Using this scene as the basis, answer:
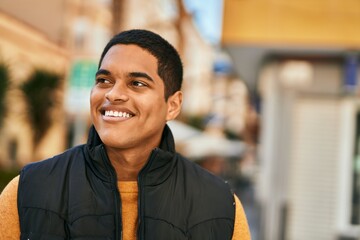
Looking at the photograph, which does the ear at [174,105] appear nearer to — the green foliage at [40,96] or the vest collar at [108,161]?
the vest collar at [108,161]

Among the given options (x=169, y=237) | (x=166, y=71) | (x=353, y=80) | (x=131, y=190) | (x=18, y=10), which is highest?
(x=353, y=80)

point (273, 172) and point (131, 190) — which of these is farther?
point (273, 172)

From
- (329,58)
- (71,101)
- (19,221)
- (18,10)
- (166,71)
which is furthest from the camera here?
(329,58)

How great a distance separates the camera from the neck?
6.31 ft

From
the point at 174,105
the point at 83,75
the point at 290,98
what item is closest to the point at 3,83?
the point at 83,75

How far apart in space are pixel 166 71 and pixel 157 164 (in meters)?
0.30

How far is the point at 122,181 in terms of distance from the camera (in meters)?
1.94

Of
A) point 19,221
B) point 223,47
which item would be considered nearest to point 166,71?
point 19,221

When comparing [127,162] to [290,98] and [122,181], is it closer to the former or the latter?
[122,181]

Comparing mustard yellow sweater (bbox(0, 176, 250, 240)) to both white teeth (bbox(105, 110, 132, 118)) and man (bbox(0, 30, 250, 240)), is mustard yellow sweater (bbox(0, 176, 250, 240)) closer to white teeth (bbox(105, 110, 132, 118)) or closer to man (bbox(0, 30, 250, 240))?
man (bbox(0, 30, 250, 240))

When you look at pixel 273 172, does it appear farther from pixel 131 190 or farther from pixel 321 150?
pixel 131 190

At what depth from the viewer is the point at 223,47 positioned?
29.6 ft

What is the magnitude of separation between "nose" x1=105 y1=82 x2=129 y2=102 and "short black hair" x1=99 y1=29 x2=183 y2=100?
14 centimetres

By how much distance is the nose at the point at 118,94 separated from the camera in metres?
1.85
